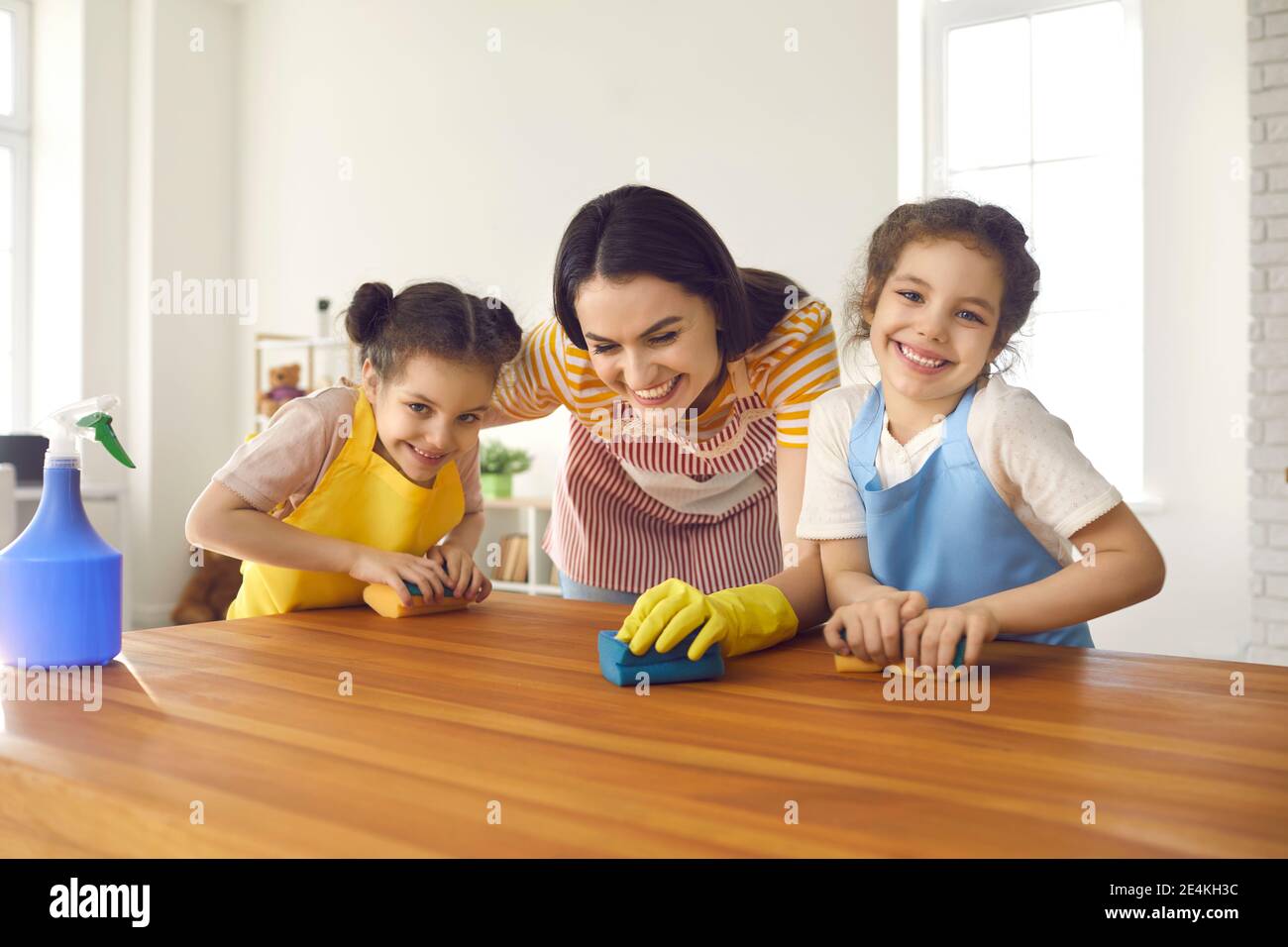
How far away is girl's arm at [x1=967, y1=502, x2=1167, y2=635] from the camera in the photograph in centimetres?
92

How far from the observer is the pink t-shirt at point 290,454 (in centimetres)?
119

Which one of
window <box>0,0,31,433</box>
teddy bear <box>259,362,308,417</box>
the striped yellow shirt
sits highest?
window <box>0,0,31,433</box>

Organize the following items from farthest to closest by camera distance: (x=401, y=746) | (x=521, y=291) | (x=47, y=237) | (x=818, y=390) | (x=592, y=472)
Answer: (x=47, y=237) → (x=521, y=291) → (x=592, y=472) → (x=818, y=390) → (x=401, y=746)

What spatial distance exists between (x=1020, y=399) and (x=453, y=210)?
3796 mm

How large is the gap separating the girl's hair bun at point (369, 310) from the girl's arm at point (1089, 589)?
0.80 metres

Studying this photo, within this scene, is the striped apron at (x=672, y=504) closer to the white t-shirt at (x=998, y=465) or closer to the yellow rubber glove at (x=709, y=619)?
the white t-shirt at (x=998, y=465)

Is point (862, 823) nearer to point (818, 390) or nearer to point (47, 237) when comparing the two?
point (818, 390)

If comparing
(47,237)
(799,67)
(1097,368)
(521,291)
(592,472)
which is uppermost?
(799,67)

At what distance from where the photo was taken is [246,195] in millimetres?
5121

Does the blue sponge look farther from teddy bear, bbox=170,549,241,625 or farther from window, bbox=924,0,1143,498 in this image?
teddy bear, bbox=170,549,241,625

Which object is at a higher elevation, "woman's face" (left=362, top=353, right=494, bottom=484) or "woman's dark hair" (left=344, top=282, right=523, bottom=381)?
"woman's dark hair" (left=344, top=282, right=523, bottom=381)

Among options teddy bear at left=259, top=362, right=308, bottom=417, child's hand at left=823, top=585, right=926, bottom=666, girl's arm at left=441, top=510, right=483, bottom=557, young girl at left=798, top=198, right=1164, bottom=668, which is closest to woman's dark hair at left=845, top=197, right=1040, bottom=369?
young girl at left=798, top=198, right=1164, bottom=668

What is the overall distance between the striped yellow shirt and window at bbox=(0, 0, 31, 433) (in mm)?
4239

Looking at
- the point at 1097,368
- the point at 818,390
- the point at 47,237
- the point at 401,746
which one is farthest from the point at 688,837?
the point at 47,237
